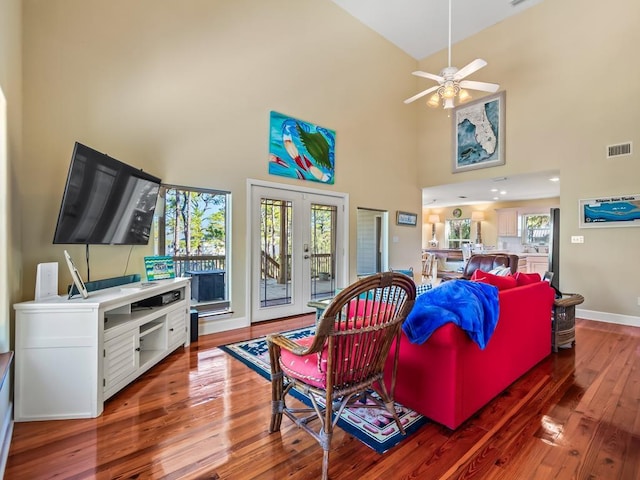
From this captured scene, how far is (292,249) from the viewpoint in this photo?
462cm

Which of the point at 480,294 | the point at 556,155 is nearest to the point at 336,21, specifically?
the point at 556,155

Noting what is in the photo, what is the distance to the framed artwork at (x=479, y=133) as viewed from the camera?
221 inches

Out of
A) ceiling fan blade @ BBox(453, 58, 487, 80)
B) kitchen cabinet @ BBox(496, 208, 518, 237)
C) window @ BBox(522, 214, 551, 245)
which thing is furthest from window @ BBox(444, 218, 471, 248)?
ceiling fan blade @ BBox(453, 58, 487, 80)

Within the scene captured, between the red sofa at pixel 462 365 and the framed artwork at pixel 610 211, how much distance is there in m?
3.13

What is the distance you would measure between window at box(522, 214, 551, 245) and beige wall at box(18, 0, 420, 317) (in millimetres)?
6280

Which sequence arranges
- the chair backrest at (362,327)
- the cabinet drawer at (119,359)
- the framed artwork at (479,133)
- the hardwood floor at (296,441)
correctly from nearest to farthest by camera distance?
the chair backrest at (362,327), the hardwood floor at (296,441), the cabinet drawer at (119,359), the framed artwork at (479,133)

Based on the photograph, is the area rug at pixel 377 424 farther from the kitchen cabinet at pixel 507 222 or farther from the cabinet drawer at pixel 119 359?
the kitchen cabinet at pixel 507 222

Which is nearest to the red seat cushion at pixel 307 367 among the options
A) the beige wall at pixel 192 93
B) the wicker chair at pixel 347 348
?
the wicker chair at pixel 347 348

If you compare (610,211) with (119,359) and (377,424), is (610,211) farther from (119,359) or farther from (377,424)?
(119,359)

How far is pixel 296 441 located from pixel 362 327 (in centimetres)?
84

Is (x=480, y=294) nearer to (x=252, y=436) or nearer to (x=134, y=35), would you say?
(x=252, y=436)

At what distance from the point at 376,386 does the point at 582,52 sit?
6072 millimetres

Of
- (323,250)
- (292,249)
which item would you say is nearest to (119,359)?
(292,249)

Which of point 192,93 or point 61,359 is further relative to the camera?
point 192,93
